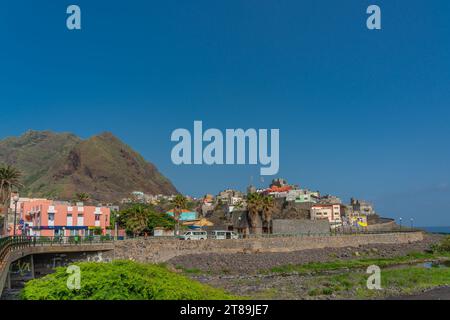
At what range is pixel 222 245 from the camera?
2648 inches

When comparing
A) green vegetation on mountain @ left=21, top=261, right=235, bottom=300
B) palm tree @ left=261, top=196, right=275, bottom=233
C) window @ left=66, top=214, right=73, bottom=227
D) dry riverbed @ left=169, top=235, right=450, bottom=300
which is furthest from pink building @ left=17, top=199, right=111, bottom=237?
green vegetation on mountain @ left=21, top=261, right=235, bottom=300

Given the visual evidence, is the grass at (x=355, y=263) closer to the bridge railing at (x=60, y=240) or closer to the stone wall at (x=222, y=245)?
the stone wall at (x=222, y=245)

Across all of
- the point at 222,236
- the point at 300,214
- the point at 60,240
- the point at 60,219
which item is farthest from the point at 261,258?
the point at 300,214

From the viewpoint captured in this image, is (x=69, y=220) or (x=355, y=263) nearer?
(x=355, y=263)

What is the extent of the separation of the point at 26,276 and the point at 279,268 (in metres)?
31.2

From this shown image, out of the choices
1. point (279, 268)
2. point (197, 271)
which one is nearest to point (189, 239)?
point (197, 271)

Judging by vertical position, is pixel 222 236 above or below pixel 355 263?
above

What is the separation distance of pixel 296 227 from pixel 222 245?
25534 mm

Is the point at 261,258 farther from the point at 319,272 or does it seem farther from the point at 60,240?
the point at 60,240

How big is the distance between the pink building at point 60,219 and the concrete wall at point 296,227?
107 feet

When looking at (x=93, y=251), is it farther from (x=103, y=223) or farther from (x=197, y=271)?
(x=103, y=223)
